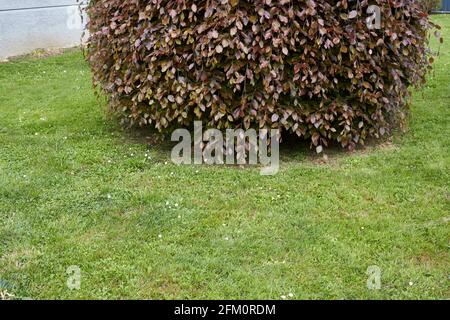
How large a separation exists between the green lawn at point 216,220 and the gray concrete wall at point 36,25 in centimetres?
371

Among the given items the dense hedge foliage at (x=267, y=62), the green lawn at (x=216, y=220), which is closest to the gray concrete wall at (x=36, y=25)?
the green lawn at (x=216, y=220)

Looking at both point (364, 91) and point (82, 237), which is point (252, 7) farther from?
point (82, 237)

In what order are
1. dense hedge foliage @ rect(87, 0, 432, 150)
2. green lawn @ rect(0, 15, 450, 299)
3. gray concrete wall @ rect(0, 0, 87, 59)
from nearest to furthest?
green lawn @ rect(0, 15, 450, 299)
dense hedge foliage @ rect(87, 0, 432, 150)
gray concrete wall @ rect(0, 0, 87, 59)

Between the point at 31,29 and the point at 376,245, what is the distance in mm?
7039

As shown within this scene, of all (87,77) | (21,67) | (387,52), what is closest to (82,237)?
(387,52)

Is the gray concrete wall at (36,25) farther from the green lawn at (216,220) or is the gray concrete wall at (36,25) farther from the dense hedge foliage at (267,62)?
the dense hedge foliage at (267,62)

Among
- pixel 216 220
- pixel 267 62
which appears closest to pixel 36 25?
pixel 267 62

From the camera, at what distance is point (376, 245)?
10.5 feet

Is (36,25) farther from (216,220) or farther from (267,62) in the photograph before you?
(216,220)

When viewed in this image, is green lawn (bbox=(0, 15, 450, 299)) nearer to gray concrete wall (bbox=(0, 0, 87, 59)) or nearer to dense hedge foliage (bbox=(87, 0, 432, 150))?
dense hedge foliage (bbox=(87, 0, 432, 150))

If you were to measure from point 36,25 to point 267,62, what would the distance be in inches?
231

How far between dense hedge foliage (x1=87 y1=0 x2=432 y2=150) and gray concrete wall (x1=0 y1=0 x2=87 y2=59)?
4.41 metres

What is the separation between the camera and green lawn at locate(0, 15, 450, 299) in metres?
2.88

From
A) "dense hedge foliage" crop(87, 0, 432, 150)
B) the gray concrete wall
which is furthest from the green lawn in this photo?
the gray concrete wall
